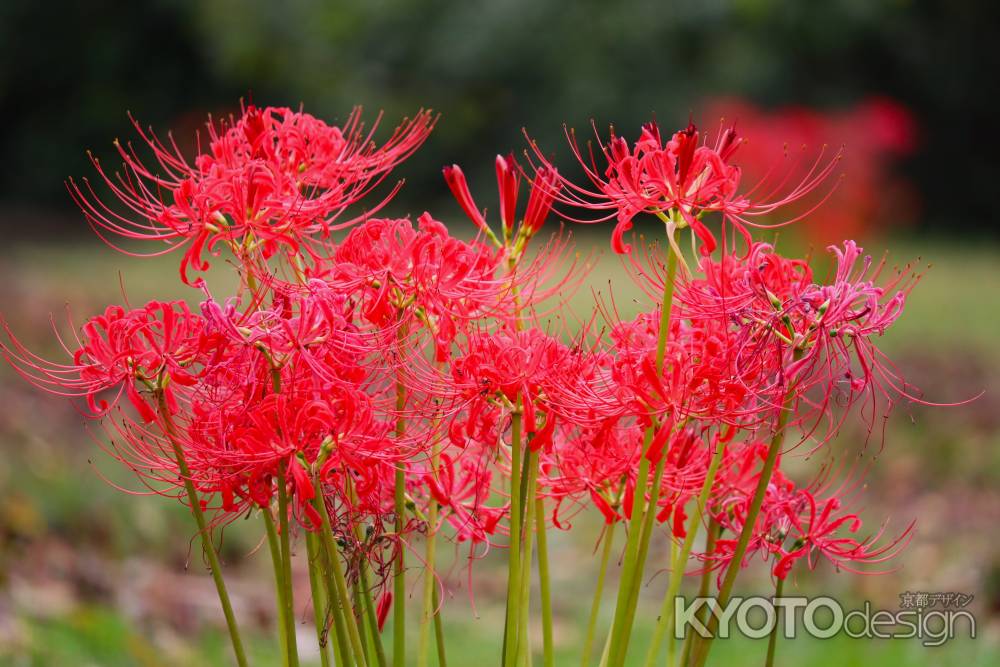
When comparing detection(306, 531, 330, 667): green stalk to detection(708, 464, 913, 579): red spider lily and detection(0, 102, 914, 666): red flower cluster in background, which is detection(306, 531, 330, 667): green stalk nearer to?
detection(0, 102, 914, 666): red flower cluster in background

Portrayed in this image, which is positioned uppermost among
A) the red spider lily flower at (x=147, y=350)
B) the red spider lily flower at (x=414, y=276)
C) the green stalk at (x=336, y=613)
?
the red spider lily flower at (x=414, y=276)

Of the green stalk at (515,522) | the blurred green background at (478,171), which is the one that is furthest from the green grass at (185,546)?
the green stalk at (515,522)

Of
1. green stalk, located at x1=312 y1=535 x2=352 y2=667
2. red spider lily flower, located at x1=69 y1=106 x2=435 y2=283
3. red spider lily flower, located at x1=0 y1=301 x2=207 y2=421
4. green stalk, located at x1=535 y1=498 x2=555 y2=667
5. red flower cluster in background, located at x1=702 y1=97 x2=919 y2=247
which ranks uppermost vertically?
red flower cluster in background, located at x1=702 y1=97 x2=919 y2=247

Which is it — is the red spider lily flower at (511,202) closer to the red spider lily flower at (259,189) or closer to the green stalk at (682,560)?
the red spider lily flower at (259,189)

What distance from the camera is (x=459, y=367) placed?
1.54 meters

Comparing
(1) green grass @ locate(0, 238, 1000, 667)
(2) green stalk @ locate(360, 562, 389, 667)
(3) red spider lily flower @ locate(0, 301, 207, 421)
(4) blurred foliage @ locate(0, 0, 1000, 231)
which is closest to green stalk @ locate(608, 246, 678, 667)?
(1) green grass @ locate(0, 238, 1000, 667)

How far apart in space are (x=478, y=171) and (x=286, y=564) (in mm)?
14141

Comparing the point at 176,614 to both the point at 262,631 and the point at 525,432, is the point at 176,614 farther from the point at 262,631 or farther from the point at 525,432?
the point at 525,432

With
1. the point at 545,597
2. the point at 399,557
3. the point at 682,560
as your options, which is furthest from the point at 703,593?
the point at 399,557

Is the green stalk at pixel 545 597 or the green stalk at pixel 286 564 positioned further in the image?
the green stalk at pixel 545 597

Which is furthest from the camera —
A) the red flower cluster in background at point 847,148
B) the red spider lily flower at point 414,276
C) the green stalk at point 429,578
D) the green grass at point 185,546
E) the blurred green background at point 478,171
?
the red flower cluster in background at point 847,148

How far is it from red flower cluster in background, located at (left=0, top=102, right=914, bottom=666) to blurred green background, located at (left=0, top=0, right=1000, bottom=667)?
1631 millimetres

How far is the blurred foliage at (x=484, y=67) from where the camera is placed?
12.7 m

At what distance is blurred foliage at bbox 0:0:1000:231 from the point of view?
12.7 m
